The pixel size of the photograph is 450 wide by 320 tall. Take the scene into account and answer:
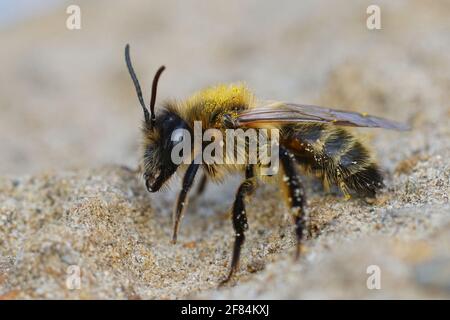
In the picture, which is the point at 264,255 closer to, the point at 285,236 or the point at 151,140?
the point at 285,236

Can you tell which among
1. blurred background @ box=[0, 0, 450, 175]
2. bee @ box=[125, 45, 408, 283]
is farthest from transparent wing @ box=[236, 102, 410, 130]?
blurred background @ box=[0, 0, 450, 175]

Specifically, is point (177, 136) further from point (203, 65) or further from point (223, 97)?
point (203, 65)

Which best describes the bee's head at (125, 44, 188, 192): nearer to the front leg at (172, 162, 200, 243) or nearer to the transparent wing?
the front leg at (172, 162, 200, 243)

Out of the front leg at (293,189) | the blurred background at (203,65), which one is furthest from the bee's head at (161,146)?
the blurred background at (203,65)

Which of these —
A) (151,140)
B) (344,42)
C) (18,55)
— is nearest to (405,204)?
(151,140)

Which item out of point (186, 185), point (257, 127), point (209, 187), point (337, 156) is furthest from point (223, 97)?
point (209, 187)

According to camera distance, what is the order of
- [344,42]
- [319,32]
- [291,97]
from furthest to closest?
[319,32]
[344,42]
[291,97]

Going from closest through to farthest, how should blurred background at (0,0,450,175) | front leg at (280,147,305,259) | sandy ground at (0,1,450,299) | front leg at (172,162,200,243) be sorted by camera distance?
sandy ground at (0,1,450,299) < front leg at (280,147,305,259) < front leg at (172,162,200,243) < blurred background at (0,0,450,175)
